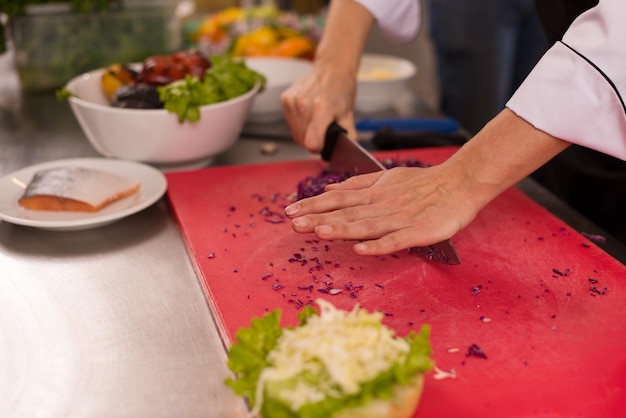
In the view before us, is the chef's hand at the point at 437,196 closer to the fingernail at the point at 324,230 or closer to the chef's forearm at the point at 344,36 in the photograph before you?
the fingernail at the point at 324,230

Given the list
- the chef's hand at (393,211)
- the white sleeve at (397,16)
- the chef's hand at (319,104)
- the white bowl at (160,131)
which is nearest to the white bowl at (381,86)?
the white sleeve at (397,16)

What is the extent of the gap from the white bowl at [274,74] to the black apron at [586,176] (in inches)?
29.4

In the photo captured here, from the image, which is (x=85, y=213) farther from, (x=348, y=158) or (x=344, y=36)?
(x=344, y=36)

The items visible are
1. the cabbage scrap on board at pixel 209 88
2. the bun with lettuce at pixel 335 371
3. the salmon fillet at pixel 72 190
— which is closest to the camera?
the bun with lettuce at pixel 335 371

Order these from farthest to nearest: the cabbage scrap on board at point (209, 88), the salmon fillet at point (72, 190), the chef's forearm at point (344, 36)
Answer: the chef's forearm at point (344, 36)
the cabbage scrap on board at point (209, 88)
the salmon fillet at point (72, 190)

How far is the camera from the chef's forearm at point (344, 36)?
73.5 inches

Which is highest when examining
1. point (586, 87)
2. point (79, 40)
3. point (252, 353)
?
point (586, 87)

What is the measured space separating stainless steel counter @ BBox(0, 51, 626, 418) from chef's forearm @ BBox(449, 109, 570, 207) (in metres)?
0.51

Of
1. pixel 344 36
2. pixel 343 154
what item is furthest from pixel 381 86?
pixel 343 154

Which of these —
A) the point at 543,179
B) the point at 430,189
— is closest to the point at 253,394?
the point at 430,189

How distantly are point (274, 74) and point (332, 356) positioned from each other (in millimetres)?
1547

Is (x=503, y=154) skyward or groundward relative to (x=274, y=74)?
skyward

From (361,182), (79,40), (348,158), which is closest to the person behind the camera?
(361,182)

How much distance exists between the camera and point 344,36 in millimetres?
1910
